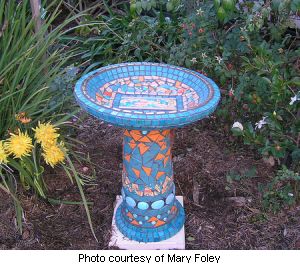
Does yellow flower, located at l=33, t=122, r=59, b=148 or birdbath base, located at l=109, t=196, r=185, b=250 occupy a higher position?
yellow flower, located at l=33, t=122, r=59, b=148

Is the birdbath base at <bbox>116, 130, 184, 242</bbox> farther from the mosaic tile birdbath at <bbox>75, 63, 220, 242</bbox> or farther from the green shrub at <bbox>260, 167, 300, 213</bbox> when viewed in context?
the green shrub at <bbox>260, 167, 300, 213</bbox>

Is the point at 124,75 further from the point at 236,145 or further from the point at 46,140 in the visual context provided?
the point at 236,145

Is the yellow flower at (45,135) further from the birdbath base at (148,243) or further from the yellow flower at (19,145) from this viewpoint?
the birdbath base at (148,243)

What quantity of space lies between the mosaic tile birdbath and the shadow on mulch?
170mm

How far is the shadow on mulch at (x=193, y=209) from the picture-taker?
2.50 metres

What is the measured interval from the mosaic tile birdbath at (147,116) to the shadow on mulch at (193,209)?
0.56ft

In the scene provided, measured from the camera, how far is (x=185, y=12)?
11.9ft

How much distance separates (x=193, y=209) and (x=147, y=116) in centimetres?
98

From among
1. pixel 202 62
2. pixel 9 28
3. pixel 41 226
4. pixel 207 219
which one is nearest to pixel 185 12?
pixel 202 62

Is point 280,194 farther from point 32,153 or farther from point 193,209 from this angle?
point 32,153

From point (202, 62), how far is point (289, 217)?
1.04 m

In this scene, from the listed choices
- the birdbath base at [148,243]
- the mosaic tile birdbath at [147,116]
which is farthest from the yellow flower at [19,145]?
the birdbath base at [148,243]

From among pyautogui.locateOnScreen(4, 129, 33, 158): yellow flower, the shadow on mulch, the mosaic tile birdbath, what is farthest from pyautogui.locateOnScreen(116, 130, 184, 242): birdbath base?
pyautogui.locateOnScreen(4, 129, 33, 158): yellow flower

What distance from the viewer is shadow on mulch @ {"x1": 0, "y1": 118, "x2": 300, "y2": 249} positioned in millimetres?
2504
